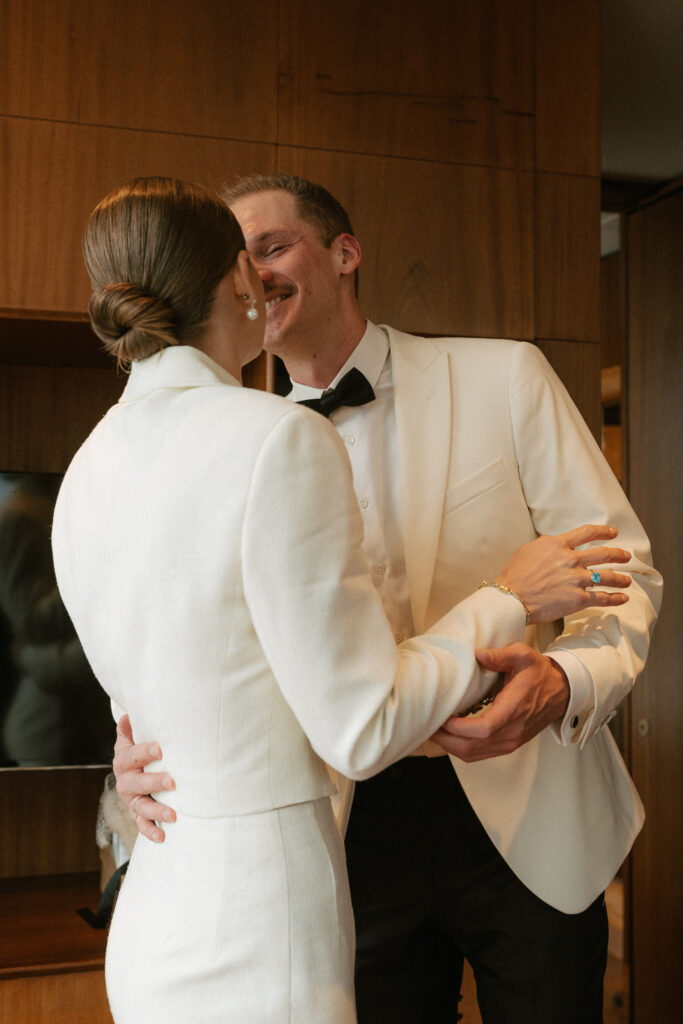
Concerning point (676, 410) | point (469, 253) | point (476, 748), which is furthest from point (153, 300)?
point (676, 410)

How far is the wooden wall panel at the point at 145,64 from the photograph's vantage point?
83.5 inches

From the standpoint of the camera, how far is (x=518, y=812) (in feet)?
5.04

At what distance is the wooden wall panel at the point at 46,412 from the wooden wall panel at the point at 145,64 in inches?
30.1

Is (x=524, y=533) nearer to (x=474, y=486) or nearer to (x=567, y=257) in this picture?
(x=474, y=486)

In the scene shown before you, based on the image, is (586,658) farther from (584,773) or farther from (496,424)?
(496,424)

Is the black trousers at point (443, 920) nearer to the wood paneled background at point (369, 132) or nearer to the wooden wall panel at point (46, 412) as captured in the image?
the wood paneled background at point (369, 132)

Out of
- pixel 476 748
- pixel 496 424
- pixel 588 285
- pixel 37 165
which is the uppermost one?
pixel 37 165

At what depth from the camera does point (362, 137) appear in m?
2.31

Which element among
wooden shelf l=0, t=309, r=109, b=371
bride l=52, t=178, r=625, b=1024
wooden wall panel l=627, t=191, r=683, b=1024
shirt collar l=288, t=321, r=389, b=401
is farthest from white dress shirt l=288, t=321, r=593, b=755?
wooden wall panel l=627, t=191, r=683, b=1024

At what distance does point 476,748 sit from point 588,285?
4.93ft

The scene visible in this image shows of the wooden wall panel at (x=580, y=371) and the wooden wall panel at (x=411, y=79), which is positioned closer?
the wooden wall panel at (x=411, y=79)

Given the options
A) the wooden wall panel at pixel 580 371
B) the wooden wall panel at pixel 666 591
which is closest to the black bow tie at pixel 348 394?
the wooden wall panel at pixel 580 371

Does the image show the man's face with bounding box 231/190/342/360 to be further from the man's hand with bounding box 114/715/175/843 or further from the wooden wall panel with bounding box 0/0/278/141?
the man's hand with bounding box 114/715/175/843

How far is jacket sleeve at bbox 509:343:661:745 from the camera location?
58.0 inches
